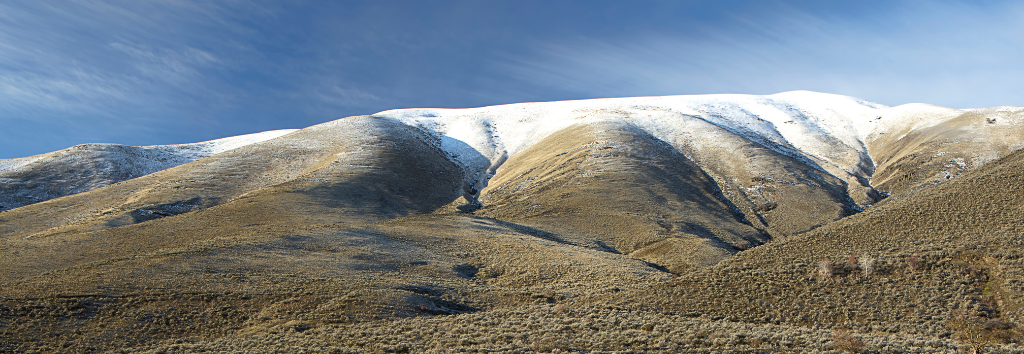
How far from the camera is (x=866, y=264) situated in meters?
22.0

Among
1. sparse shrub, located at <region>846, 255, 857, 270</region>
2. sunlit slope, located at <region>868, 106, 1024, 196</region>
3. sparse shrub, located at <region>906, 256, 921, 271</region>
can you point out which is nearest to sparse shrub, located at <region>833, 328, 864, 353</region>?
sparse shrub, located at <region>846, 255, 857, 270</region>

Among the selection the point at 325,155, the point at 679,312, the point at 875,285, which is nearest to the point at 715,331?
the point at 679,312

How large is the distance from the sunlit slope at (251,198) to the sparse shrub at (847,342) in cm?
3291

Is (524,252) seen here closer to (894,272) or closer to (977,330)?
(894,272)

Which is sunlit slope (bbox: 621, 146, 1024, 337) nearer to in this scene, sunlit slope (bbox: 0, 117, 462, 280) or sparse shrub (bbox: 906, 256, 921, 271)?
sparse shrub (bbox: 906, 256, 921, 271)

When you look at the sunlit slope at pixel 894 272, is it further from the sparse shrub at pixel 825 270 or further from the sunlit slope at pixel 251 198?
the sunlit slope at pixel 251 198

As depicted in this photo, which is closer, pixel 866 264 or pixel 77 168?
pixel 866 264

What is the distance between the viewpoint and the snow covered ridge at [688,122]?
90.1 metres

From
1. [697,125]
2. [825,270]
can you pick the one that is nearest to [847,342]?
[825,270]

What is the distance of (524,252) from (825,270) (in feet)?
59.4

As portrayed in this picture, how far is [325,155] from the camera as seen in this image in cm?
7650

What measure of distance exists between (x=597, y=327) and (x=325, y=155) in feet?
211

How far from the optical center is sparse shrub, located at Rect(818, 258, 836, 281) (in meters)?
22.0

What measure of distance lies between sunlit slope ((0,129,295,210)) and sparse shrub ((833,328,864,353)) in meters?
75.9
